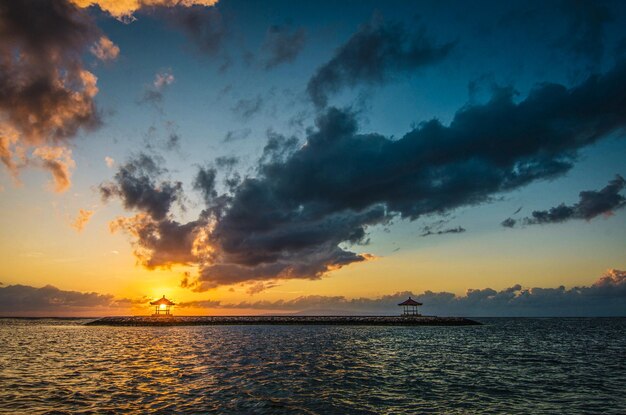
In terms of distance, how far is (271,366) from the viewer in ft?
121

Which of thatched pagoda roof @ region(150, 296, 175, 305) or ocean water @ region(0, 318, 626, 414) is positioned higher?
thatched pagoda roof @ region(150, 296, 175, 305)

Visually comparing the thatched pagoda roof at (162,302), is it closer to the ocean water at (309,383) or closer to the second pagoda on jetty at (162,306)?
the second pagoda on jetty at (162,306)

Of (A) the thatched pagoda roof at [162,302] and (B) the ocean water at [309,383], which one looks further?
(A) the thatched pagoda roof at [162,302]

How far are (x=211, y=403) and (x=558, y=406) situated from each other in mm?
19414

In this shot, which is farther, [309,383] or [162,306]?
[162,306]

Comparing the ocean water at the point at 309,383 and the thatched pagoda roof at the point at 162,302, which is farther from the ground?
the thatched pagoda roof at the point at 162,302

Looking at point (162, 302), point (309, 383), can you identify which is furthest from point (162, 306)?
point (309, 383)

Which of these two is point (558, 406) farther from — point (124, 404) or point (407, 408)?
point (124, 404)

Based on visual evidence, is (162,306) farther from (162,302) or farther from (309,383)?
(309,383)

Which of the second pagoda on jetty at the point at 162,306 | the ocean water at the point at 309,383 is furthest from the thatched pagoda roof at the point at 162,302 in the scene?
the ocean water at the point at 309,383

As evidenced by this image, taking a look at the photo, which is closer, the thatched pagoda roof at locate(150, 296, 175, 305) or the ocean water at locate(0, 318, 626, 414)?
the ocean water at locate(0, 318, 626, 414)

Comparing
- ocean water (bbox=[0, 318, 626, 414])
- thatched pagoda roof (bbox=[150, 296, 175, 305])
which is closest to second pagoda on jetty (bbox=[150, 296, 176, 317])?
thatched pagoda roof (bbox=[150, 296, 175, 305])

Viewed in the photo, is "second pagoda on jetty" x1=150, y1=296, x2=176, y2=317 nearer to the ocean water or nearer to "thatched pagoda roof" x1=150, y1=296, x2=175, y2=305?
"thatched pagoda roof" x1=150, y1=296, x2=175, y2=305

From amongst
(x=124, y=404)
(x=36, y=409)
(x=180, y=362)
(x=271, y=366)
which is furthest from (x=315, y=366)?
(x=36, y=409)
